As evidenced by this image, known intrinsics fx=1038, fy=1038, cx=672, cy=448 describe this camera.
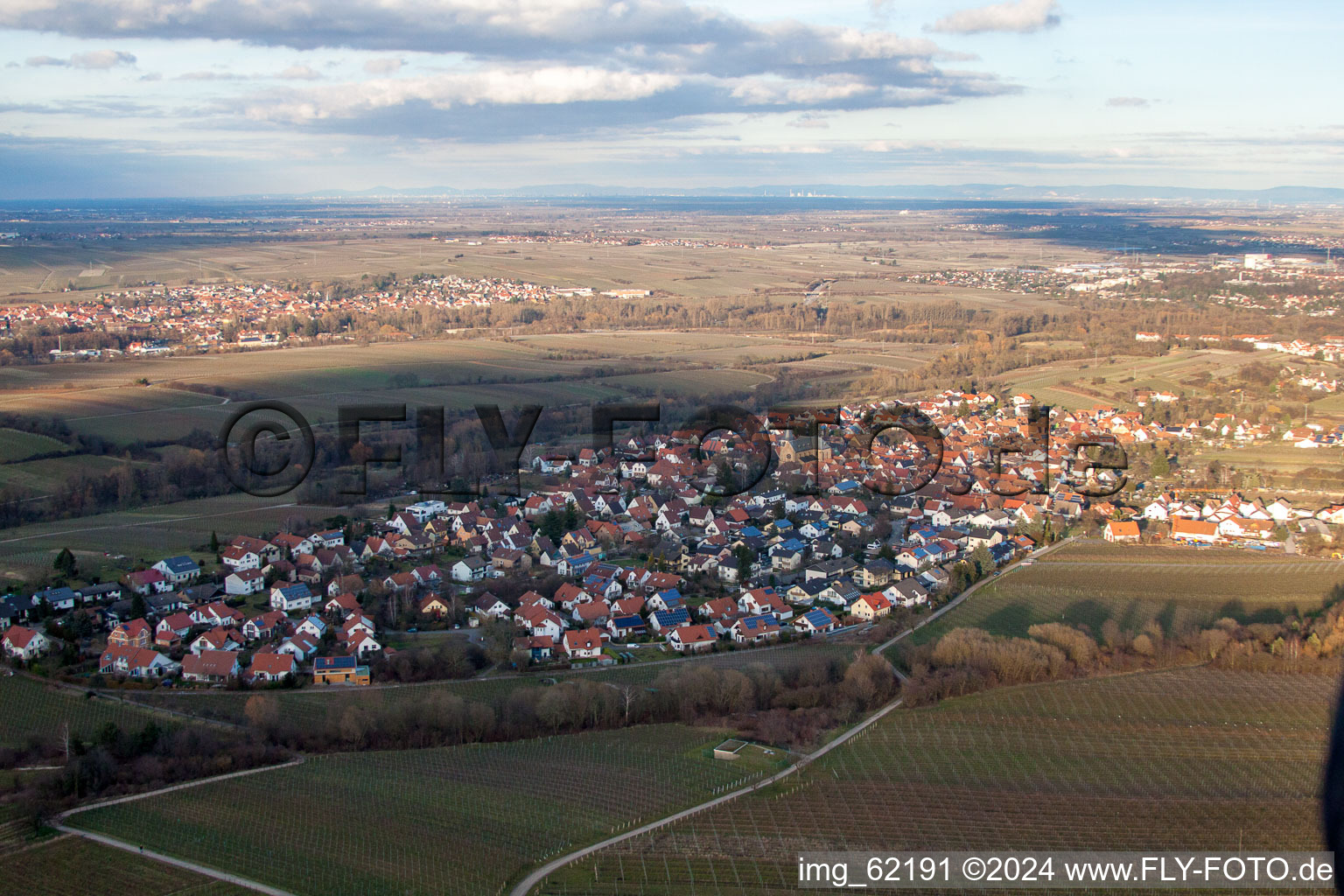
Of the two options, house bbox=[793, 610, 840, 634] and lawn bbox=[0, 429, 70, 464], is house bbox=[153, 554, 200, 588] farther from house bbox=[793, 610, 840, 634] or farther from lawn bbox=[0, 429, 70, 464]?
house bbox=[793, 610, 840, 634]

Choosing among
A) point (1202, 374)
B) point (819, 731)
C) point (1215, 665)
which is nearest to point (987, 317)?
point (1202, 374)

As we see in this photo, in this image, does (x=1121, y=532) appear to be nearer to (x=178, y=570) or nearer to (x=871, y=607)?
(x=871, y=607)

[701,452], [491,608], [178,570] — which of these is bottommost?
[491,608]

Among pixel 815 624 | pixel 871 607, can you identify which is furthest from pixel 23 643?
pixel 871 607

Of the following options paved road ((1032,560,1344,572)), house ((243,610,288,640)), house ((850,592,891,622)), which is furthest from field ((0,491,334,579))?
paved road ((1032,560,1344,572))

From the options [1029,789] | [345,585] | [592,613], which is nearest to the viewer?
[1029,789]

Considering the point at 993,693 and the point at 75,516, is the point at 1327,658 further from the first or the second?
the point at 75,516
